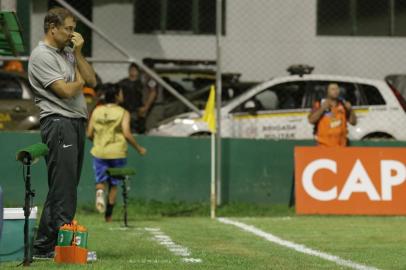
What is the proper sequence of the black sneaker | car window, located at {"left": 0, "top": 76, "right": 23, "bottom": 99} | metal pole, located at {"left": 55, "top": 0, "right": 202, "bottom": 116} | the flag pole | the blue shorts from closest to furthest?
the black sneaker, the blue shorts, the flag pole, metal pole, located at {"left": 55, "top": 0, "right": 202, "bottom": 116}, car window, located at {"left": 0, "top": 76, "right": 23, "bottom": 99}

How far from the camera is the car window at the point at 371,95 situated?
19.8 meters

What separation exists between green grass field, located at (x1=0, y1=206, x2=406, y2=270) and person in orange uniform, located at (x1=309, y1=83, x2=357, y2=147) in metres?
1.31

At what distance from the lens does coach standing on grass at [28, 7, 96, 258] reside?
381 inches

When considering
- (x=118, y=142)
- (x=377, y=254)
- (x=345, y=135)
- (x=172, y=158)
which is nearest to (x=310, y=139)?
(x=345, y=135)

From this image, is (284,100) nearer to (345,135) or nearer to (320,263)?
(345,135)

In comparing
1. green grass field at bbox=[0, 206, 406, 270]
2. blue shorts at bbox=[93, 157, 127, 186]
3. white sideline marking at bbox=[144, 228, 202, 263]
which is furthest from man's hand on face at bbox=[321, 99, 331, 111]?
white sideline marking at bbox=[144, 228, 202, 263]

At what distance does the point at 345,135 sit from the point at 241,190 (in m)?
1.79

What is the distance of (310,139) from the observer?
60.8ft

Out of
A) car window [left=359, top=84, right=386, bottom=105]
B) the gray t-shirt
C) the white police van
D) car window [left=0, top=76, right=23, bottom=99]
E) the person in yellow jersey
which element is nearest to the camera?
the gray t-shirt

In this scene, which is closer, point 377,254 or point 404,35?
point 377,254

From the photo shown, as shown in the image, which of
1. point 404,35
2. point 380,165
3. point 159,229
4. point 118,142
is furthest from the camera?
point 404,35

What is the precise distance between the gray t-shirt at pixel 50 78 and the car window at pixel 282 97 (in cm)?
966

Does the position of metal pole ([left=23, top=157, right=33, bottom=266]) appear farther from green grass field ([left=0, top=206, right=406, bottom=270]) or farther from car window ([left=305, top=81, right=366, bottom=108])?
car window ([left=305, top=81, right=366, bottom=108])

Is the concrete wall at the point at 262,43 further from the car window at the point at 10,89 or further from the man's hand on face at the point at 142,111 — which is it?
the car window at the point at 10,89
